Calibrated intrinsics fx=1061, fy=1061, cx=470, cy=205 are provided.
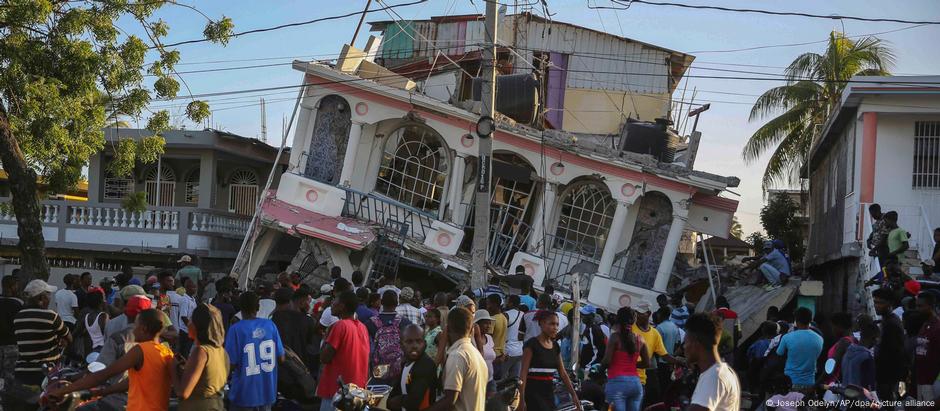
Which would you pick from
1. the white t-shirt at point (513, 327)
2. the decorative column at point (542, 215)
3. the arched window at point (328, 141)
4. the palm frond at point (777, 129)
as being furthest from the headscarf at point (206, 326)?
the palm frond at point (777, 129)

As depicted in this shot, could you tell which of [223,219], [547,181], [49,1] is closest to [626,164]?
[547,181]

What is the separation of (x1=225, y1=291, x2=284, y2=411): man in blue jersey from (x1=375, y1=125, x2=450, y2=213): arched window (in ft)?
51.8

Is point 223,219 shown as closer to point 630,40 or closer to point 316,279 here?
point 316,279

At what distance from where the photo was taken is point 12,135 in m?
15.1

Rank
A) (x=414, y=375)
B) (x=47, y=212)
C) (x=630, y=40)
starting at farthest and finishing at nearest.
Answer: (x=630, y=40) < (x=47, y=212) < (x=414, y=375)

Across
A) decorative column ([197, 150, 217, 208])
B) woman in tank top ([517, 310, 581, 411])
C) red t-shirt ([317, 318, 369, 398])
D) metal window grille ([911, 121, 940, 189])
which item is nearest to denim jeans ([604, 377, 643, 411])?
woman in tank top ([517, 310, 581, 411])

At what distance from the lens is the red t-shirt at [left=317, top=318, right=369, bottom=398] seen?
9.21 metres

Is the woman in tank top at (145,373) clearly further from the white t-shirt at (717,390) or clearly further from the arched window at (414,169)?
the arched window at (414,169)

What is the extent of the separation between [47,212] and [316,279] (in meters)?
7.89

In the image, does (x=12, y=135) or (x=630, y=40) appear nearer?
(x=12, y=135)

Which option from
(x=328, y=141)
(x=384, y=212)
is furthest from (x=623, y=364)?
(x=328, y=141)

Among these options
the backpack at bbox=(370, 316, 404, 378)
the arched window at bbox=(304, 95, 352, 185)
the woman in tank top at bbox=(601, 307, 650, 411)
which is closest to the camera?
the backpack at bbox=(370, 316, 404, 378)

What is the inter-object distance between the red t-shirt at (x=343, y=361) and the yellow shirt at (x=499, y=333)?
2621 millimetres

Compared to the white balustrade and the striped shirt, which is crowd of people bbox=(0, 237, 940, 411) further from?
the white balustrade
